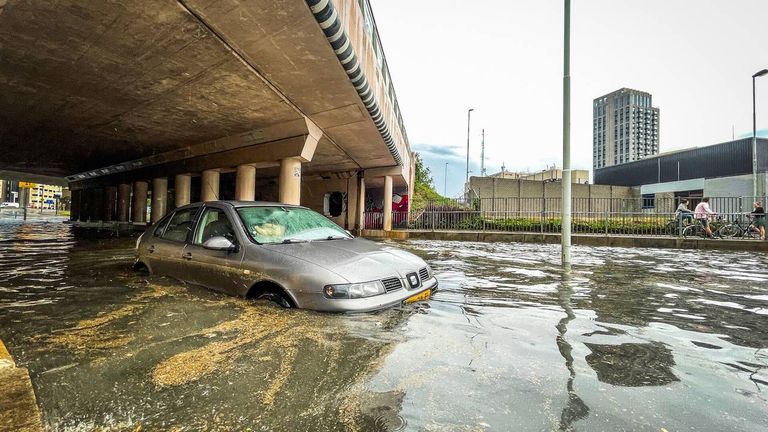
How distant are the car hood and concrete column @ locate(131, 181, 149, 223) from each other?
3146 centimetres

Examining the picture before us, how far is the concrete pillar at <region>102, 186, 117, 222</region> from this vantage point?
34.0m

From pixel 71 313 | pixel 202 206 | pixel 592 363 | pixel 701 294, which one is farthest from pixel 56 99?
pixel 701 294

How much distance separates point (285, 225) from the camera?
473 centimetres

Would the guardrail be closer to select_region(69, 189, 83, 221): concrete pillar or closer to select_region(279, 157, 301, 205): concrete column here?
select_region(279, 157, 301, 205): concrete column

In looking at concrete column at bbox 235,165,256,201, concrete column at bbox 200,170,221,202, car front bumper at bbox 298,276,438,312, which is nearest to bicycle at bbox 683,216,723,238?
car front bumper at bbox 298,276,438,312

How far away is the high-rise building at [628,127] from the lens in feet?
294

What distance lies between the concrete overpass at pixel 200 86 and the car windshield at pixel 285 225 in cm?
349

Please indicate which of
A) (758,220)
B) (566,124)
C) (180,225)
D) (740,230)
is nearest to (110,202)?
(180,225)

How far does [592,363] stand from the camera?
8.73 feet

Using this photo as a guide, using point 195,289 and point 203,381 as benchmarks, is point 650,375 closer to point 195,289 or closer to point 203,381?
point 203,381

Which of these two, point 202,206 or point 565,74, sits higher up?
point 565,74

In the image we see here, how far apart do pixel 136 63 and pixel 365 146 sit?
1006cm

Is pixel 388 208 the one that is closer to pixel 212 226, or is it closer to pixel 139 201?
pixel 212 226

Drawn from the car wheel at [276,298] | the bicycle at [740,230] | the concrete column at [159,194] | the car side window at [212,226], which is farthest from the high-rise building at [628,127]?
the car wheel at [276,298]
